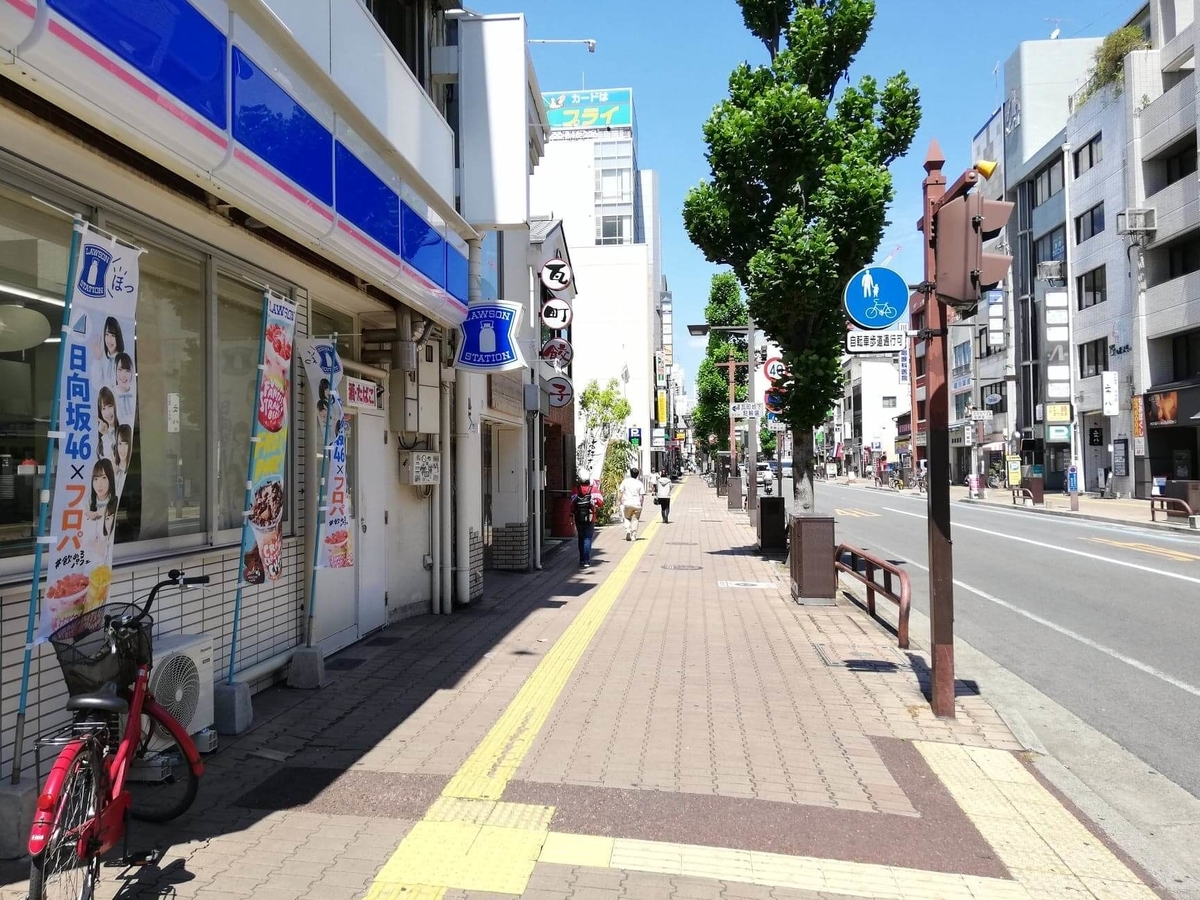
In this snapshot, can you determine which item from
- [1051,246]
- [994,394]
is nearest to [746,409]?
[1051,246]

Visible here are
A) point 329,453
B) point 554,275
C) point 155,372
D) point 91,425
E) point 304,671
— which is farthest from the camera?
point 554,275

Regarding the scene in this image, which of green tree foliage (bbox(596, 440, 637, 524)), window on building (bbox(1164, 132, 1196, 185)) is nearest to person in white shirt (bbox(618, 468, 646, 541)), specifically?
green tree foliage (bbox(596, 440, 637, 524))

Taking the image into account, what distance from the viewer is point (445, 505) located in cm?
1065

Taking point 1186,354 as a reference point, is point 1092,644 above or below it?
below

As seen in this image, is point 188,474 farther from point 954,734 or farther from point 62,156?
point 954,734

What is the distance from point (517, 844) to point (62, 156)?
4.16 m

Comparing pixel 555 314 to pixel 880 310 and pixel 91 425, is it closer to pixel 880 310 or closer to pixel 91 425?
pixel 880 310

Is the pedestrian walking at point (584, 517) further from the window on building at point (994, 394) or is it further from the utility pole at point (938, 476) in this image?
the window on building at point (994, 394)

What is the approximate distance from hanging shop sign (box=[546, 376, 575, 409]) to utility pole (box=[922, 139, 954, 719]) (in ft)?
37.1

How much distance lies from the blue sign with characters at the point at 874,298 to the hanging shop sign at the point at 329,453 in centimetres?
567

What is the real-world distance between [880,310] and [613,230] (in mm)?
63424

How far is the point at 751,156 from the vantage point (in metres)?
15.2

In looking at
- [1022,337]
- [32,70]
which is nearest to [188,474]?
[32,70]

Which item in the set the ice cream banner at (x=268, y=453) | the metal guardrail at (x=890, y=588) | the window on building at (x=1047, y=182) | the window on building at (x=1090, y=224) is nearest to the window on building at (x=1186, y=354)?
the window on building at (x=1090, y=224)
